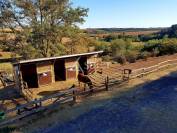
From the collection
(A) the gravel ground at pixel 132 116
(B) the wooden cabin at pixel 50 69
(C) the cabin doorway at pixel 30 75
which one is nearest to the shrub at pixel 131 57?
(B) the wooden cabin at pixel 50 69

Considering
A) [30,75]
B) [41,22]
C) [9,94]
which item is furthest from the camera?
[41,22]

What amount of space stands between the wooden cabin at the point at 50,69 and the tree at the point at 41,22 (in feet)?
24.7

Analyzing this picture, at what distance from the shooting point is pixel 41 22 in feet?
90.1

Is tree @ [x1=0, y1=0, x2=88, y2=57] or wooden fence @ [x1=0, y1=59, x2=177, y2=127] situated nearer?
wooden fence @ [x1=0, y1=59, x2=177, y2=127]

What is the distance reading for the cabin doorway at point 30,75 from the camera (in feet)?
57.3

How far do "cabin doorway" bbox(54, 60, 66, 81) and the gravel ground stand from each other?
20.3ft

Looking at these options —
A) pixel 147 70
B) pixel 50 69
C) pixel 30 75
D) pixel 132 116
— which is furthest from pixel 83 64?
pixel 132 116

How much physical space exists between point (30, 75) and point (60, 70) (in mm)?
3125

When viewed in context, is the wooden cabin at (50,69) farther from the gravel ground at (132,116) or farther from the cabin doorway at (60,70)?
the gravel ground at (132,116)

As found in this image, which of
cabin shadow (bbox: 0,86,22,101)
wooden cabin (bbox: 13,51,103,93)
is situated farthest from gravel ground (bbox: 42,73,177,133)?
cabin shadow (bbox: 0,86,22,101)

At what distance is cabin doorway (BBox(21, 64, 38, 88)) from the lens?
17.5 meters

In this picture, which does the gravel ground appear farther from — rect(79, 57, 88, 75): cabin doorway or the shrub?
the shrub

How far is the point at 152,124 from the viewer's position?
35.9ft

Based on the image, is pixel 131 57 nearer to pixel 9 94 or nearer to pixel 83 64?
pixel 83 64
